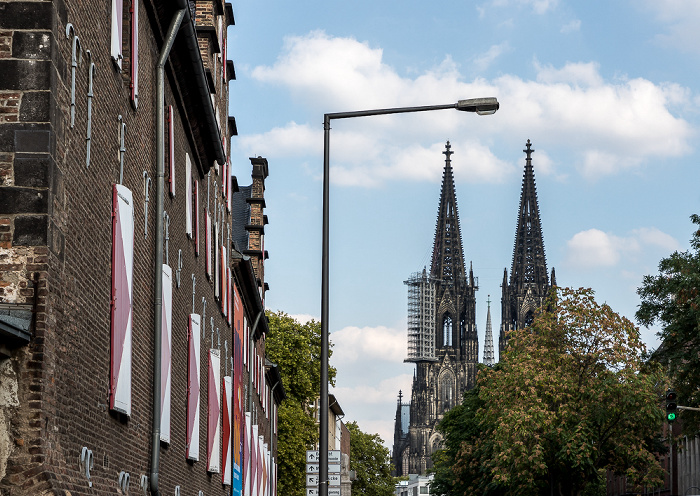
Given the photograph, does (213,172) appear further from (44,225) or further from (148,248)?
(44,225)

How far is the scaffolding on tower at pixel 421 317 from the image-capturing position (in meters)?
181

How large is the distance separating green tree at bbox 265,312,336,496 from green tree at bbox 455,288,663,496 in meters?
17.2

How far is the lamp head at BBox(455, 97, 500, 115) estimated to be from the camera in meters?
17.7

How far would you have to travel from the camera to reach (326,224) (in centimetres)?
1862

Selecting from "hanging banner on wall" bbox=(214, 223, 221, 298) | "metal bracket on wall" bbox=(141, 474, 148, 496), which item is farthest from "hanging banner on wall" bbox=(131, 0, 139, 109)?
"hanging banner on wall" bbox=(214, 223, 221, 298)

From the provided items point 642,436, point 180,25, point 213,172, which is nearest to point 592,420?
point 642,436

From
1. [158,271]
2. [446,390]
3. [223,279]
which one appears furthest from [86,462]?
[446,390]

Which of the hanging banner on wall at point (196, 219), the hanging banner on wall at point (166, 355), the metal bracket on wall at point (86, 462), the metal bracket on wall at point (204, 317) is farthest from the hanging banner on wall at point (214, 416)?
the metal bracket on wall at point (86, 462)

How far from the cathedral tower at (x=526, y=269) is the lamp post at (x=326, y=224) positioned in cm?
14596

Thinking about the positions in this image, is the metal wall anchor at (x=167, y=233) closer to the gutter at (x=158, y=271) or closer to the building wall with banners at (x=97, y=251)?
the building wall with banners at (x=97, y=251)

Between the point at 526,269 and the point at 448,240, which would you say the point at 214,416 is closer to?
the point at 526,269

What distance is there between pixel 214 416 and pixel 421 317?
161m

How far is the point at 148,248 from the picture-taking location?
588 inches

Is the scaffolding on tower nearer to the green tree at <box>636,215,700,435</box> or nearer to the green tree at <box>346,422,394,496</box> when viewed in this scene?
the green tree at <box>346,422,394,496</box>
